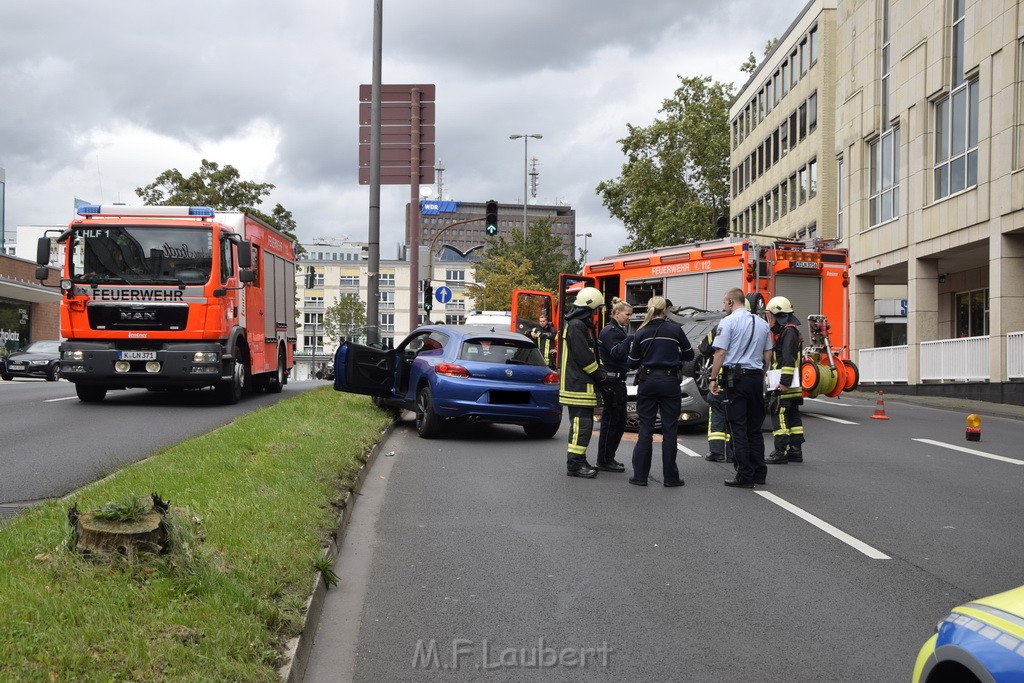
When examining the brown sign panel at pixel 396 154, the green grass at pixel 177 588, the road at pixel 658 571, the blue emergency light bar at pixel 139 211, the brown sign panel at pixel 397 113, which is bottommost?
the road at pixel 658 571

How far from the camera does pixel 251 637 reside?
Answer: 14.2 feet

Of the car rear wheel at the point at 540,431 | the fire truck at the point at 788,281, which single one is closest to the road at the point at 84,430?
the car rear wheel at the point at 540,431

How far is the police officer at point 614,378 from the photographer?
34.9 feet

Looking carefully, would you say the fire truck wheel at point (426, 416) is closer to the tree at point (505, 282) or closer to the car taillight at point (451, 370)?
the car taillight at point (451, 370)

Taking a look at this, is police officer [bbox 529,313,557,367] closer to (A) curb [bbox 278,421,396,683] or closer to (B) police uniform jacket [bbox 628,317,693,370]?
(B) police uniform jacket [bbox 628,317,693,370]

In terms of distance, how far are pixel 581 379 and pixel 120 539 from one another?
6.17 metres

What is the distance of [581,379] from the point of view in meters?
10.5

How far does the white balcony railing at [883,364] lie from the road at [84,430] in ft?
64.9

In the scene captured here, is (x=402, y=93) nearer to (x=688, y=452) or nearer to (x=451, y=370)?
(x=451, y=370)

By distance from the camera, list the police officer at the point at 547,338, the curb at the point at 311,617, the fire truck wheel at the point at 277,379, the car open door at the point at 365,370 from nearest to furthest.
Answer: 1. the curb at the point at 311,617
2. the car open door at the point at 365,370
3. the fire truck wheel at the point at 277,379
4. the police officer at the point at 547,338

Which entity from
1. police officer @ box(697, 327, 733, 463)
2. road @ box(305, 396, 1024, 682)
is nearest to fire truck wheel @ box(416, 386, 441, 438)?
road @ box(305, 396, 1024, 682)

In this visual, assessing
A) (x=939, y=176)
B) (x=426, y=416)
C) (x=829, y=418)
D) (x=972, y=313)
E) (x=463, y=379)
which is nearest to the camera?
(x=463, y=379)

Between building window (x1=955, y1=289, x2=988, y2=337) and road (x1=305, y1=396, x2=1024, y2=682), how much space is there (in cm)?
2344

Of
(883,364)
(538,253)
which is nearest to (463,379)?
(883,364)
